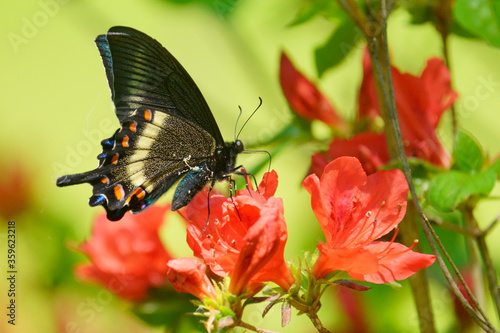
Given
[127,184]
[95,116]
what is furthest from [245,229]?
[95,116]

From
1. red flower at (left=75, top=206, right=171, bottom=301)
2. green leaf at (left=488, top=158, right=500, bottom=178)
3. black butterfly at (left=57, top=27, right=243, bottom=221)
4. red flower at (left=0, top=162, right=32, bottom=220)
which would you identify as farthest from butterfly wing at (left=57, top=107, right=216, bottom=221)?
red flower at (left=0, top=162, right=32, bottom=220)

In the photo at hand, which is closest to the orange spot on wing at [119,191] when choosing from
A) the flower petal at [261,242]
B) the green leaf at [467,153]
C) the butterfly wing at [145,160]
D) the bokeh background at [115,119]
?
the butterfly wing at [145,160]

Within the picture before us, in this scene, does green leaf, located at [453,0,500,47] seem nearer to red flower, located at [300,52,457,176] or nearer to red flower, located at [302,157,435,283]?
red flower, located at [300,52,457,176]

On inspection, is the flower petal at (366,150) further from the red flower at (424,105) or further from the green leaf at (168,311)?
the green leaf at (168,311)

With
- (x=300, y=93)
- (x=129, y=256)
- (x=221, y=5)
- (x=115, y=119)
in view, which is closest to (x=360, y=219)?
(x=300, y=93)

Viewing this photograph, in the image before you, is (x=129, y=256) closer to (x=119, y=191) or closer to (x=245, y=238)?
(x=119, y=191)

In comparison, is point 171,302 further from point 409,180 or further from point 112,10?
point 112,10
